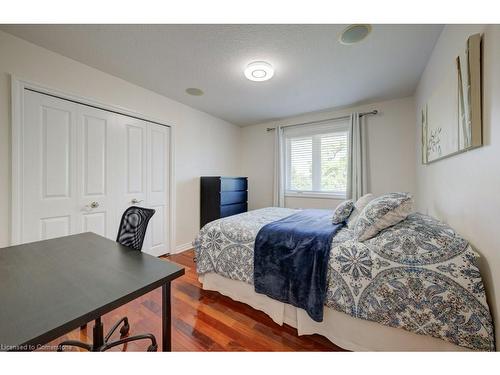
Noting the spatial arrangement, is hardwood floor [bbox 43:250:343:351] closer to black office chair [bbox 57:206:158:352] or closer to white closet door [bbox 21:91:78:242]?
black office chair [bbox 57:206:158:352]

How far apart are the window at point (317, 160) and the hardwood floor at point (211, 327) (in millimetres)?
2487

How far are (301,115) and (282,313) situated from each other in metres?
3.25

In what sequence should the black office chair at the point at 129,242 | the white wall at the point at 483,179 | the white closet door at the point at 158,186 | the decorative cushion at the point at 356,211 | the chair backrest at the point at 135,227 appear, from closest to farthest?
the white wall at the point at 483,179 < the black office chair at the point at 129,242 < the chair backrest at the point at 135,227 < the decorative cushion at the point at 356,211 < the white closet door at the point at 158,186

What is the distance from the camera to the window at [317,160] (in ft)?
11.2

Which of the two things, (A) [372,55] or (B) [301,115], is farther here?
(B) [301,115]


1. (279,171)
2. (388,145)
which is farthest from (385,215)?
(279,171)

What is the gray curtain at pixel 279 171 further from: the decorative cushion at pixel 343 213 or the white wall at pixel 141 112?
the decorative cushion at pixel 343 213

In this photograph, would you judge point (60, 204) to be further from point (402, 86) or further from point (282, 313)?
point (402, 86)

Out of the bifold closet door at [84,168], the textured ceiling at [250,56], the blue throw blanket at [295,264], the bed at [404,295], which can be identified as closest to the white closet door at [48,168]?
the bifold closet door at [84,168]

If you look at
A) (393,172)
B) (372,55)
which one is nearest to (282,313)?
(372,55)

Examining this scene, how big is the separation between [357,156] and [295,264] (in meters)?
2.40
